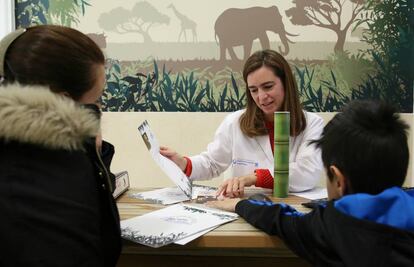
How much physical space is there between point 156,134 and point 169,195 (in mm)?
1366

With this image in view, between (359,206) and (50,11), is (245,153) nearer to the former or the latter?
(359,206)

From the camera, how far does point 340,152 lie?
90 cm

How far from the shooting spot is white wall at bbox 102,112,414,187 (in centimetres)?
271

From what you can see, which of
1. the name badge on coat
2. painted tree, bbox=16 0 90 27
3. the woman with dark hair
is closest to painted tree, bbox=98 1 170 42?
painted tree, bbox=16 0 90 27

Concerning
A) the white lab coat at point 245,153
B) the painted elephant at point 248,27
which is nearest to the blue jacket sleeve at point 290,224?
the white lab coat at point 245,153

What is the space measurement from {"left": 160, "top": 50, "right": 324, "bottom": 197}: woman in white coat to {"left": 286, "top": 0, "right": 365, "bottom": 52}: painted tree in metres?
0.85

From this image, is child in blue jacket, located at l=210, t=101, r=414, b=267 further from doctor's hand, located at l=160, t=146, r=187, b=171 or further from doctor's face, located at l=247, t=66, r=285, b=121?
doctor's face, located at l=247, t=66, r=285, b=121

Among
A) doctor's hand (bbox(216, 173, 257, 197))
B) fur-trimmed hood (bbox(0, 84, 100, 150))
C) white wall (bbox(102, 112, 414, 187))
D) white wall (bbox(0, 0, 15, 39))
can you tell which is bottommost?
white wall (bbox(102, 112, 414, 187))

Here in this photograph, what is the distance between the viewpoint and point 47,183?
2.41 ft

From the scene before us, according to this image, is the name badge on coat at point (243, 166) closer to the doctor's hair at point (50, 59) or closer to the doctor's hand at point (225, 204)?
the doctor's hand at point (225, 204)

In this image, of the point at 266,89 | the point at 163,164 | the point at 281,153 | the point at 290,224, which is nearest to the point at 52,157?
the point at 290,224

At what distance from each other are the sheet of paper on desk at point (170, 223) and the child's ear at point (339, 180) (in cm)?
30

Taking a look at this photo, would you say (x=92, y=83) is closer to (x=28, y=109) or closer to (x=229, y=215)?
(x=28, y=109)

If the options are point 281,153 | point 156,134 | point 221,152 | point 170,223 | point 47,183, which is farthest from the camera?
point 156,134
